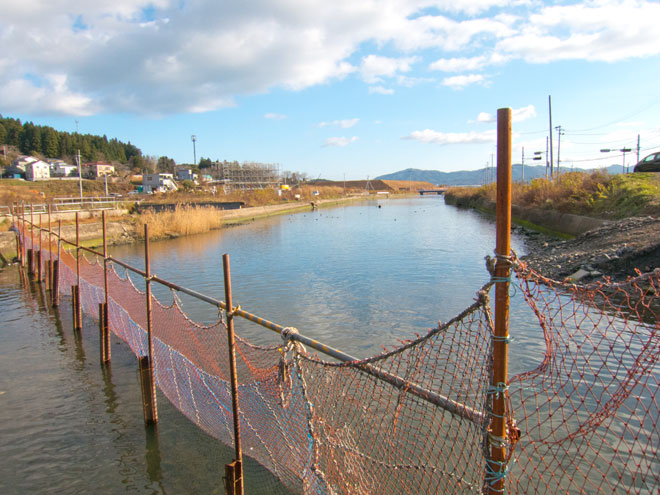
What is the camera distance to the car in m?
25.9

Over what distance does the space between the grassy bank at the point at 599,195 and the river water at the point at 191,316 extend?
455 cm

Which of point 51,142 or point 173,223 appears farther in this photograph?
point 51,142

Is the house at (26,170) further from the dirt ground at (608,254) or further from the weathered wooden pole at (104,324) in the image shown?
the dirt ground at (608,254)

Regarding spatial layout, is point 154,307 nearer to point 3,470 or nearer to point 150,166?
point 3,470

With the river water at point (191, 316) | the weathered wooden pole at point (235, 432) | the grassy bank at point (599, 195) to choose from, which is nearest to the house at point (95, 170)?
the river water at point (191, 316)

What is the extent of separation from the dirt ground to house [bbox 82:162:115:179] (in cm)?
11099

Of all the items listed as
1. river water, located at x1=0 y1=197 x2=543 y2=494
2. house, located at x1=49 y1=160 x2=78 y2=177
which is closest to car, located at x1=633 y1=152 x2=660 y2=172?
river water, located at x1=0 y1=197 x2=543 y2=494

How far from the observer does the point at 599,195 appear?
74.6ft

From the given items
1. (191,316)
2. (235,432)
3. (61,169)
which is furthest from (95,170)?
(235,432)

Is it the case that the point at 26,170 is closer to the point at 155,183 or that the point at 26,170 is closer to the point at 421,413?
the point at 155,183

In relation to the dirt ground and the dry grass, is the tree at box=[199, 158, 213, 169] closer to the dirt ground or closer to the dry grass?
the dry grass

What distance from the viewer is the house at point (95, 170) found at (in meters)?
107

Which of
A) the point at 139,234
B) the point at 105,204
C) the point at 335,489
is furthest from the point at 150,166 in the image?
the point at 335,489

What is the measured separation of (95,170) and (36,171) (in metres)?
13.4
